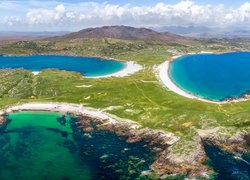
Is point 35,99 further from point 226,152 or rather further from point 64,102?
point 226,152

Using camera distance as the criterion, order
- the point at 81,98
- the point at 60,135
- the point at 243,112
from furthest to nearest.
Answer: the point at 81,98, the point at 243,112, the point at 60,135

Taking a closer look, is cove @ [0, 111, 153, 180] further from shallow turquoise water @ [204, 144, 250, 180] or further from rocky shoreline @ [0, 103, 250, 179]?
shallow turquoise water @ [204, 144, 250, 180]

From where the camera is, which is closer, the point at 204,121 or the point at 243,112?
the point at 204,121

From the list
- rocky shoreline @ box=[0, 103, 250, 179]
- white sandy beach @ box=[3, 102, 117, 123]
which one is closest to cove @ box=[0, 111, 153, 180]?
rocky shoreline @ box=[0, 103, 250, 179]

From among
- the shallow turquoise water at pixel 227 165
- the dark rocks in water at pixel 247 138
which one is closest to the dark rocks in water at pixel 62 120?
the shallow turquoise water at pixel 227 165

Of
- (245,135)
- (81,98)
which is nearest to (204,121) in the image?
(245,135)

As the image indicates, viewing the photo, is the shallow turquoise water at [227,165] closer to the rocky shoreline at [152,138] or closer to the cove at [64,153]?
the rocky shoreline at [152,138]

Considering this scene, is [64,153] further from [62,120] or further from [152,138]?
[62,120]
